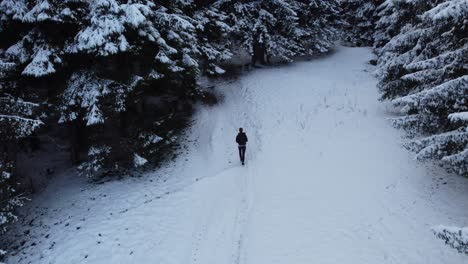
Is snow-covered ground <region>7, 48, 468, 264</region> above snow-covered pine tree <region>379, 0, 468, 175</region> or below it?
below

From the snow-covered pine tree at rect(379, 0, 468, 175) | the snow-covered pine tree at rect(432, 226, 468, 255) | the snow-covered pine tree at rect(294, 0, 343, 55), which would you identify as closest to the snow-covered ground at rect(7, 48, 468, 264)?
the snow-covered pine tree at rect(379, 0, 468, 175)

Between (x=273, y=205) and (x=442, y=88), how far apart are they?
6171 mm

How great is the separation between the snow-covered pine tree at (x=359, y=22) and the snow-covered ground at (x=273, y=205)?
1832 cm

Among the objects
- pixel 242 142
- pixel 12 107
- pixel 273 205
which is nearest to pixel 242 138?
pixel 242 142

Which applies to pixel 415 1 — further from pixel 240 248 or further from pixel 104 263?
pixel 104 263

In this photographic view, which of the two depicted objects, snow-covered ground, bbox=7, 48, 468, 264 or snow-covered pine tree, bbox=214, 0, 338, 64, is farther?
snow-covered pine tree, bbox=214, 0, 338, 64

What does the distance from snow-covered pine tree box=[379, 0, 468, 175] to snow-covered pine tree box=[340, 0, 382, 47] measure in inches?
847

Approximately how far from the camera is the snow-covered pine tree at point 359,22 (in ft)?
108

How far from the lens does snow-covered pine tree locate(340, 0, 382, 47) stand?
33.0 m

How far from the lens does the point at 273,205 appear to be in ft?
37.4

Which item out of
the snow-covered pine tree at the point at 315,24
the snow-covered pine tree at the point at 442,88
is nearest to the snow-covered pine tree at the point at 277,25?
the snow-covered pine tree at the point at 315,24

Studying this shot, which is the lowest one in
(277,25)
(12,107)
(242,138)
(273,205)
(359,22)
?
(273,205)

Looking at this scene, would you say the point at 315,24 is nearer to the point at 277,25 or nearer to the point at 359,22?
the point at 277,25

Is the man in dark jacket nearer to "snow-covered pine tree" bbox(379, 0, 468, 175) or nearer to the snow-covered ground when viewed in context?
the snow-covered ground
